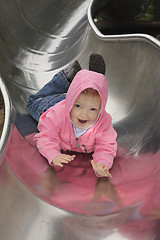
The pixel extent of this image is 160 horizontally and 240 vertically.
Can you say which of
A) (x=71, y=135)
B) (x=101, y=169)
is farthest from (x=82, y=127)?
→ (x=101, y=169)

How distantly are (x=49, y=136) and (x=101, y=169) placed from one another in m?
0.25

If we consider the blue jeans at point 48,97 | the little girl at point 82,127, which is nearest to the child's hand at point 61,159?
the little girl at point 82,127

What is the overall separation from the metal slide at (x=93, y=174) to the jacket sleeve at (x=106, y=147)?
71 mm

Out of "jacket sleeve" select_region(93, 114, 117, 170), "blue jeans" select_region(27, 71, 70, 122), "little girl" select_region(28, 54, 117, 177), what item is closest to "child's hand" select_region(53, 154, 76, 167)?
"little girl" select_region(28, 54, 117, 177)

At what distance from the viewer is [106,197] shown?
4.41 ft

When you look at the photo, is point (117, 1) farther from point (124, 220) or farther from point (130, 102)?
point (124, 220)

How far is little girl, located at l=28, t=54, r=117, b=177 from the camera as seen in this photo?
1306 millimetres

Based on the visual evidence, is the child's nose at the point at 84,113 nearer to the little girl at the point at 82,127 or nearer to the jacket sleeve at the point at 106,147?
the little girl at the point at 82,127

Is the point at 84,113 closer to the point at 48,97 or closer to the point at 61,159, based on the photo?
the point at 61,159

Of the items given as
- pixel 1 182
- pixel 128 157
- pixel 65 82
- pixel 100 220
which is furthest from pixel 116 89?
pixel 1 182

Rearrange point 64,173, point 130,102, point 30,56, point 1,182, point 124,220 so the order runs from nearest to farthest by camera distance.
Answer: point 1,182, point 124,220, point 64,173, point 130,102, point 30,56

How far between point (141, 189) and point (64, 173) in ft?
1.00

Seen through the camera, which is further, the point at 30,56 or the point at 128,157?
the point at 30,56

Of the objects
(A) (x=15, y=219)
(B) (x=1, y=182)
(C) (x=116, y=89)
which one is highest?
(B) (x=1, y=182)
